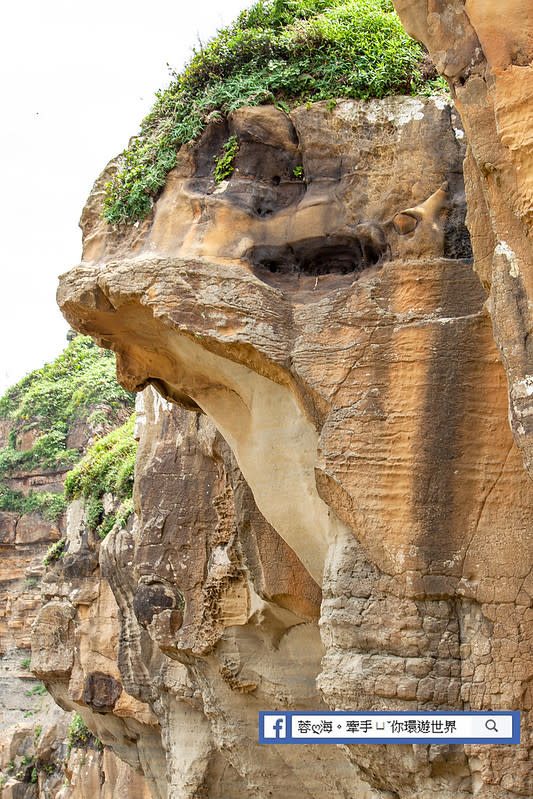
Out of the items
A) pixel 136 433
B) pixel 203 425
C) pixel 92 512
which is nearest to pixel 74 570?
pixel 92 512

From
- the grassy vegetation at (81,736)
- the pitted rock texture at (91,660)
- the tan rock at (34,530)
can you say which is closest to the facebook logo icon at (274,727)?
the pitted rock texture at (91,660)

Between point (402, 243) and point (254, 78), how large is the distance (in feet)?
6.71

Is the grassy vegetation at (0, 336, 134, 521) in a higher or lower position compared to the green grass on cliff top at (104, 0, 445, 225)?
higher

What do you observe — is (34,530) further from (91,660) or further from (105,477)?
(91,660)

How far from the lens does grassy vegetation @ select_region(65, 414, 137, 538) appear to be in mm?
14039

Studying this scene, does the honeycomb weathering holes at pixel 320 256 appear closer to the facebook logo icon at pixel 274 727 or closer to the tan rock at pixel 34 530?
the facebook logo icon at pixel 274 727

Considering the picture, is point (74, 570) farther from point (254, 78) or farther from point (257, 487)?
point (254, 78)

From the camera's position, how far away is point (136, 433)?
1109 centimetres

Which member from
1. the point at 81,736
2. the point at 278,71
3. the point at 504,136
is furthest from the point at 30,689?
the point at 504,136

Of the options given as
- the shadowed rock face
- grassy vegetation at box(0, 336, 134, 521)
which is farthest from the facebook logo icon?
grassy vegetation at box(0, 336, 134, 521)

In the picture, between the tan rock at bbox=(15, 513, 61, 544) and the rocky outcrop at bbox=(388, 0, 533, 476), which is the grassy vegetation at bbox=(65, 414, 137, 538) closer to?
the tan rock at bbox=(15, 513, 61, 544)

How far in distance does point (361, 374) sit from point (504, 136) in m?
2.10

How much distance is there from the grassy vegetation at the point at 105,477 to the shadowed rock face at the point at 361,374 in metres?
6.28

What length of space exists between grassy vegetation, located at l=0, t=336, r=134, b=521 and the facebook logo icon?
1931 centimetres
